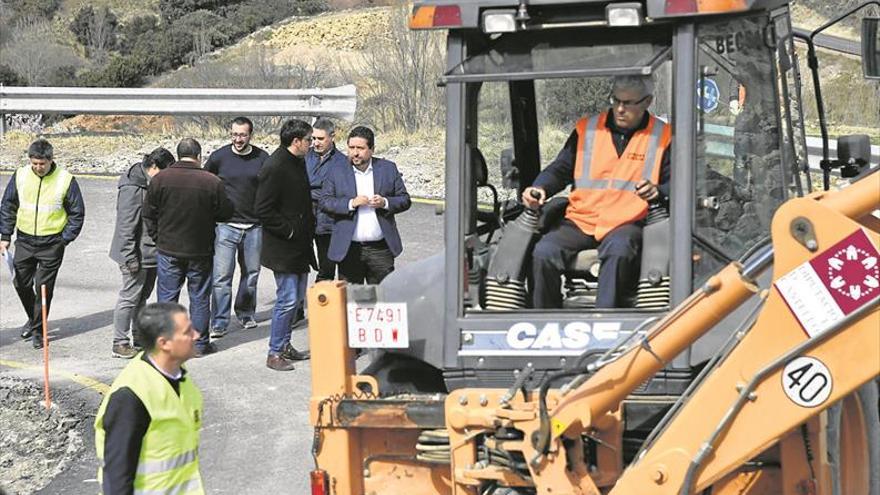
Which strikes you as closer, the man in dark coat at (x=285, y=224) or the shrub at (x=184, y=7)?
the man in dark coat at (x=285, y=224)

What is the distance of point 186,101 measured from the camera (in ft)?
59.5

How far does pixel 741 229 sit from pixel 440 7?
158 cm

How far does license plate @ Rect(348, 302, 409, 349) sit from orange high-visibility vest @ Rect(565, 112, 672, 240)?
0.87 meters

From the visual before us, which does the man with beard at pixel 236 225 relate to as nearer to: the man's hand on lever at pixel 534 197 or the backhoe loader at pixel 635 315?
the backhoe loader at pixel 635 315

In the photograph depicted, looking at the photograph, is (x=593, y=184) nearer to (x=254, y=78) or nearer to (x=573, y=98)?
(x=573, y=98)

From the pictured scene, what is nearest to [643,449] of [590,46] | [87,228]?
[590,46]

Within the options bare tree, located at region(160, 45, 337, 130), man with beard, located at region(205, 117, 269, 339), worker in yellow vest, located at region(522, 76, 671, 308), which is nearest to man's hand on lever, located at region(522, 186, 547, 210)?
worker in yellow vest, located at region(522, 76, 671, 308)

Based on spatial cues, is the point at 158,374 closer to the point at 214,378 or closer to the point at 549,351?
the point at 549,351

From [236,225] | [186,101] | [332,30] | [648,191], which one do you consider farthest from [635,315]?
[332,30]

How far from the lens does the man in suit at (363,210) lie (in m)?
10.6

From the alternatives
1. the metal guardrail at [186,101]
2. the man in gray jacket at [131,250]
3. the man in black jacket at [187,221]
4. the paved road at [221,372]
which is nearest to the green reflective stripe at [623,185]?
the paved road at [221,372]

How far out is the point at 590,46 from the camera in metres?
5.78

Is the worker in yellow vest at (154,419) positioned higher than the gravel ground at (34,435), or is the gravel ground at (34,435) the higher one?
the worker in yellow vest at (154,419)

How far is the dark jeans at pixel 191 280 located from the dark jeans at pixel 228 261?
57cm
